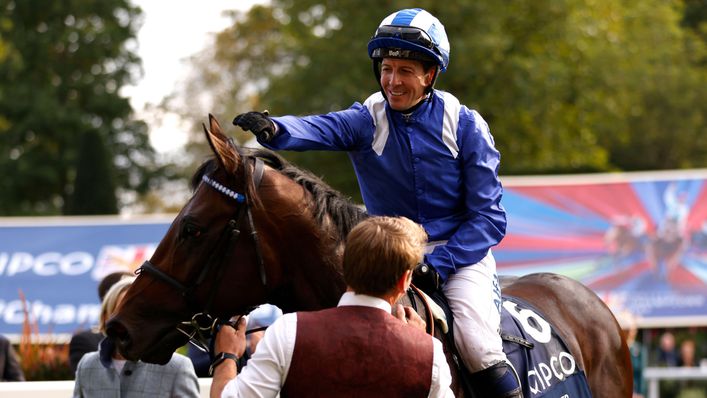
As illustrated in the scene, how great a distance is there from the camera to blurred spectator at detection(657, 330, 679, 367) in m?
14.5

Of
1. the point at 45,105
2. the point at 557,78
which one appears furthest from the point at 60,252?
the point at 45,105

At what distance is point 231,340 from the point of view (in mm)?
3777

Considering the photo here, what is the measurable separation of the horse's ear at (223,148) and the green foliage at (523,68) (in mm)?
13981

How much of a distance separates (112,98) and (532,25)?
47.0ft

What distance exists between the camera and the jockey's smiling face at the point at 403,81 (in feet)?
13.6

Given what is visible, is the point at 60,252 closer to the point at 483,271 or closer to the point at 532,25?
the point at 483,271

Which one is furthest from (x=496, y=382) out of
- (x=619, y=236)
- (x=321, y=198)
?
(x=619, y=236)

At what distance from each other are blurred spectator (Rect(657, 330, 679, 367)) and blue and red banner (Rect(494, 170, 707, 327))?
659mm

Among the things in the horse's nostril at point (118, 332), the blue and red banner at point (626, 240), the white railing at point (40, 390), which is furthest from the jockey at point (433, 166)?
the blue and red banner at point (626, 240)

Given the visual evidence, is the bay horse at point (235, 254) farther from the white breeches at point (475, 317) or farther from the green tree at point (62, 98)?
the green tree at point (62, 98)

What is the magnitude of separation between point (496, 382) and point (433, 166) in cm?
84

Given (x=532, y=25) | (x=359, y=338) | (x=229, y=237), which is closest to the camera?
(x=359, y=338)

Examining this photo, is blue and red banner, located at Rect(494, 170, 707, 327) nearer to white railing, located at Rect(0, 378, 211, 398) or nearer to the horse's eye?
white railing, located at Rect(0, 378, 211, 398)

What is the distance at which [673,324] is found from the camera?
14.0 meters
